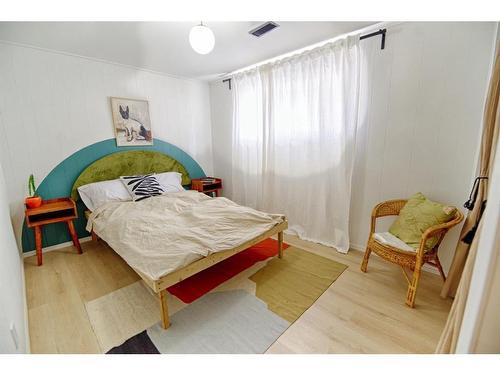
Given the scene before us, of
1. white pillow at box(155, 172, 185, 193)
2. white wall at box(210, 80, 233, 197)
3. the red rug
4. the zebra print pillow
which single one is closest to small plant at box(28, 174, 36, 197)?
the zebra print pillow

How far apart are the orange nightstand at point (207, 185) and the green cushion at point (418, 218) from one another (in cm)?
262

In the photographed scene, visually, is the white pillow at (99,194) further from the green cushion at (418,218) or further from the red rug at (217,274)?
the green cushion at (418,218)

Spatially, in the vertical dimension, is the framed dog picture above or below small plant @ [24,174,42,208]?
above

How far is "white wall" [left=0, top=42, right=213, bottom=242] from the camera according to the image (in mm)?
2248

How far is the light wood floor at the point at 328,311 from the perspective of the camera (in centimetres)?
135

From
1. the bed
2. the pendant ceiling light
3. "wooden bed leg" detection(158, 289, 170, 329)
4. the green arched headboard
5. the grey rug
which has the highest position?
the pendant ceiling light

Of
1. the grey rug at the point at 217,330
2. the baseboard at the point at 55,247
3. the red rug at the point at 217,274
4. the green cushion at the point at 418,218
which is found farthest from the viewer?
the baseboard at the point at 55,247

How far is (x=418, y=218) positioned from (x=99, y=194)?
331 centimetres

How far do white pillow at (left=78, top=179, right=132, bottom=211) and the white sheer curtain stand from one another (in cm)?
181

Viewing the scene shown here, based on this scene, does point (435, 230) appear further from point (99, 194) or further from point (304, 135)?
point (99, 194)

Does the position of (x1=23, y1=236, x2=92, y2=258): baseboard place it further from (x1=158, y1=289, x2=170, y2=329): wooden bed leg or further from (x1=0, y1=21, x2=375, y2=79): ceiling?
(x1=0, y1=21, x2=375, y2=79): ceiling

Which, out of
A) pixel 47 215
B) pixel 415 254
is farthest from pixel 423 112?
pixel 47 215

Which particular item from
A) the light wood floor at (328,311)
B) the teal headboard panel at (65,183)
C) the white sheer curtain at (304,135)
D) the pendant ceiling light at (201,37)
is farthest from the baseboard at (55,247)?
the pendant ceiling light at (201,37)
